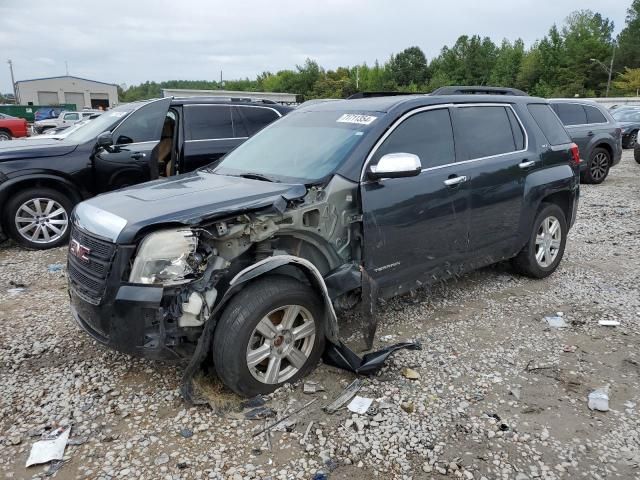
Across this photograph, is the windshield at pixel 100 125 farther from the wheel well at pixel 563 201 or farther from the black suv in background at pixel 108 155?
the wheel well at pixel 563 201

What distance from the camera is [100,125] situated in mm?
7359

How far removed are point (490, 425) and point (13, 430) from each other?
2.82 meters

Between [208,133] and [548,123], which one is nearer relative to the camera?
[548,123]

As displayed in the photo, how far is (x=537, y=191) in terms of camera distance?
491 cm

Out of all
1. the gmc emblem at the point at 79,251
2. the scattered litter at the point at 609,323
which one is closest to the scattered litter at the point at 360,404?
the gmc emblem at the point at 79,251

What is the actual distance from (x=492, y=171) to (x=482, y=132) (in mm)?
377

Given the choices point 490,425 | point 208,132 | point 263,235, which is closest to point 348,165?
point 263,235

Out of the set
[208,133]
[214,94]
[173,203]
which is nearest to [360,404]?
[173,203]

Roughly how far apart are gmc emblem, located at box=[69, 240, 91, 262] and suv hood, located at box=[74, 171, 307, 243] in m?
0.12

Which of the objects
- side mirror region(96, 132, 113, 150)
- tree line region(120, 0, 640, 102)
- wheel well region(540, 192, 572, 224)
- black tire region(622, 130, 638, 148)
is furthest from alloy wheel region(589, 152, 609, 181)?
tree line region(120, 0, 640, 102)

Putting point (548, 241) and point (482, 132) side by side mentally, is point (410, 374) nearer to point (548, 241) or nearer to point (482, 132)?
point (482, 132)

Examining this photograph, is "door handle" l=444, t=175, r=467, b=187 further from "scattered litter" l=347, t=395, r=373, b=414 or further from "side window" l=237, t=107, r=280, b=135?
"side window" l=237, t=107, r=280, b=135

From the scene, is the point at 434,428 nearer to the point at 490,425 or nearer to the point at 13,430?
the point at 490,425

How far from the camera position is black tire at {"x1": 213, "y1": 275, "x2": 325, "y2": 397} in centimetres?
296
